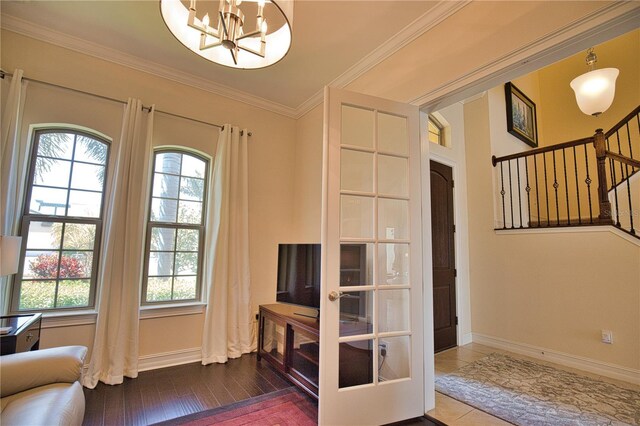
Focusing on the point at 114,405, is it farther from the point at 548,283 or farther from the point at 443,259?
the point at 548,283

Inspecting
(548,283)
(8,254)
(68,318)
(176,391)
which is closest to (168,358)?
(176,391)

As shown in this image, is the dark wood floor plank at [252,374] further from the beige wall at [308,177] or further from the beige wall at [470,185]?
the beige wall at [308,177]

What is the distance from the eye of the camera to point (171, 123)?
11.2 ft

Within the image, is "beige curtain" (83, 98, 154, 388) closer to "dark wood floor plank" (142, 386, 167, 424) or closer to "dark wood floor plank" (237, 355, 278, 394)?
"dark wood floor plank" (142, 386, 167, 424)

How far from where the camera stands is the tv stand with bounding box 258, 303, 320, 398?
8.39 ft

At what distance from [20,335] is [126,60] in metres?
2.72

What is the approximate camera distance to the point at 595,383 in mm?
2867

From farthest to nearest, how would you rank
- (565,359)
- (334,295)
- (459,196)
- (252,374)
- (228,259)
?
(459,196), (228,259), (565,359), (252,374), (334,295)

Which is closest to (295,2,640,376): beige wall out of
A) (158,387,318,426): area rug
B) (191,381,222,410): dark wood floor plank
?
(158,387,318,426): area rug

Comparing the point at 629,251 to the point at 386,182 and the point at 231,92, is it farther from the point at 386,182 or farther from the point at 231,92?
the point at 231,92

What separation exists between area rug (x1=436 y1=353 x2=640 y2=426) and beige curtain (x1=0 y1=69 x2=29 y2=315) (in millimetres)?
4078

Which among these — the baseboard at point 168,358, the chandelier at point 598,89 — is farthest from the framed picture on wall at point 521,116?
the baseboard at point 168,358

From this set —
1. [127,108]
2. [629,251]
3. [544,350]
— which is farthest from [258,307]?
[629,251]

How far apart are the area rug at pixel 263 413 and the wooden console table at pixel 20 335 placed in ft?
3.67
